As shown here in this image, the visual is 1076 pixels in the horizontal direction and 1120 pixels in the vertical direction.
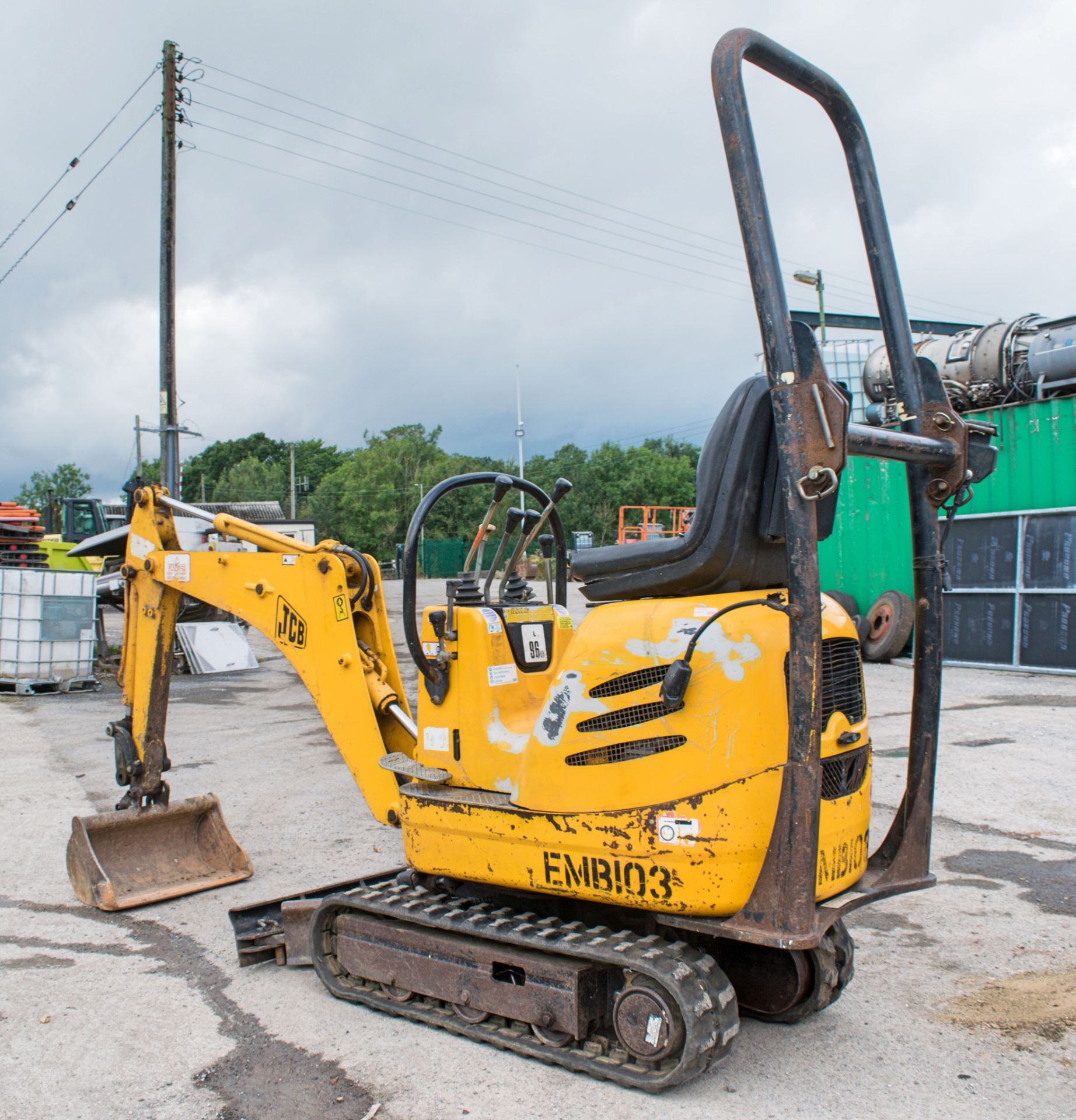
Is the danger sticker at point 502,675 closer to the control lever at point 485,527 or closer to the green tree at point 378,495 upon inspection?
the control lever at point 485,527

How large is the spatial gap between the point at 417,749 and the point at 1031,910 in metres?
3.15

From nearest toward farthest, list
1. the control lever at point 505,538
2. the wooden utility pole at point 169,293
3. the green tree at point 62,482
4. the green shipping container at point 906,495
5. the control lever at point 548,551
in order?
the control lever at point 505,538 → the control lever at point 548,551 → the green shipping container at point 906,495 → the wooden utility pole at point 169,293 → the green tree at point 62,482

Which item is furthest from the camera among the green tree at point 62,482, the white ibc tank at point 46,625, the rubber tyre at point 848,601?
the green tree at point 62,482

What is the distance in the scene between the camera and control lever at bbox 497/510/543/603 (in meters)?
4.30

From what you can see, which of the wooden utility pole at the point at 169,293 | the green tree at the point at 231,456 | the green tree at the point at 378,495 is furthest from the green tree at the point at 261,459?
the wooden utility pole at the point at 169,293

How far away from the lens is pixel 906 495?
13867 millimetres

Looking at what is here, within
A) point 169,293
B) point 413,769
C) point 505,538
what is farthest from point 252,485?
point 413,769

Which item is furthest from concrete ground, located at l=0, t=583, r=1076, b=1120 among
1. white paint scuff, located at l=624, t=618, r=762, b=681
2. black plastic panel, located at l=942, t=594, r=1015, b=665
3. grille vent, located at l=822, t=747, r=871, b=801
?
black plastic panel, located at l=942, t=594, r=1015, b=665

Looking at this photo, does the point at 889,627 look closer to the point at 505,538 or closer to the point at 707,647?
the point at 505,538

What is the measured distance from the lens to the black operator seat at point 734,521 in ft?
10.5

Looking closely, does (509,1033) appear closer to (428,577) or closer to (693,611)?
(693,611)

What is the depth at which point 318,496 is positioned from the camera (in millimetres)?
75625

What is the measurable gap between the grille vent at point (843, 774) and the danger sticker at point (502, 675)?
1.26 meters

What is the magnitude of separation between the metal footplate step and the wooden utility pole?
1373 cm
